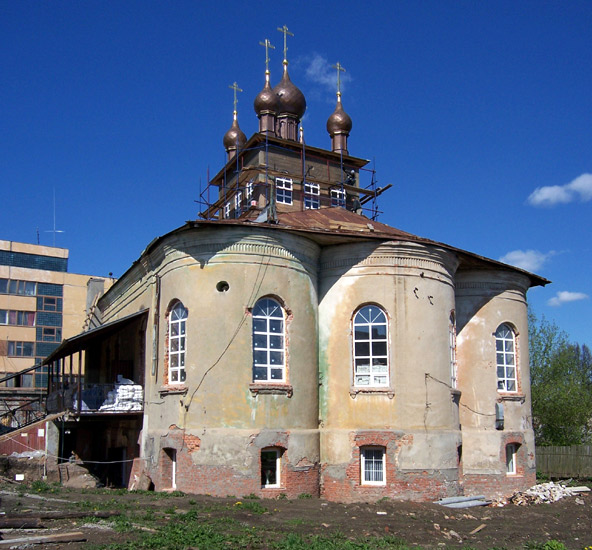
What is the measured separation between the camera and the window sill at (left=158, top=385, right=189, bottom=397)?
19.1 metres

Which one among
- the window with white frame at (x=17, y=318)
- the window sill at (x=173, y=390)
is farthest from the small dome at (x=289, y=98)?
the window with white frame at (x=17, y=318)

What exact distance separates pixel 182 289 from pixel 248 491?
5792 mm

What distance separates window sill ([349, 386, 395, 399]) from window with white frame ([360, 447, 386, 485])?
4.95 ft

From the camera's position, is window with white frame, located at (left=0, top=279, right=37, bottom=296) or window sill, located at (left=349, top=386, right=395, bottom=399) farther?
window with white frame, located at (left=0, top=279, right=37, bottom=296)

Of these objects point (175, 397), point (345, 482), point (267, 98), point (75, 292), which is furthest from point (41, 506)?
point (75, 292)

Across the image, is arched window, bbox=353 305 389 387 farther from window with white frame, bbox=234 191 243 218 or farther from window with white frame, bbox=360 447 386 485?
window with white frame, bbox=234 191 243 218

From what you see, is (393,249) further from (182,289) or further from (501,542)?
(501,542)

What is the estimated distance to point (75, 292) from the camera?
50469 millimetres

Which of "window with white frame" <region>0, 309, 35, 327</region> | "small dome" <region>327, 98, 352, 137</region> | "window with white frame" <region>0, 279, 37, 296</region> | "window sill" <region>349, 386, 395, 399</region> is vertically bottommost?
"window sill" <region>349, 386, 395, 399</region>

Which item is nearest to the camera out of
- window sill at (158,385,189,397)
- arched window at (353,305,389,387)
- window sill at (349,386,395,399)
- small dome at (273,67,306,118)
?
window sill at (158,385,189,397)

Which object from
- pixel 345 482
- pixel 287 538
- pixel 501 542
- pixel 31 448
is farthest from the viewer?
pixel 31 448

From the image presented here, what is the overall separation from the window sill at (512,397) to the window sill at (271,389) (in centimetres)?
797

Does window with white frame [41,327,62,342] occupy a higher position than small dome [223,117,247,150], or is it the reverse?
small dome [223,117,247,150]

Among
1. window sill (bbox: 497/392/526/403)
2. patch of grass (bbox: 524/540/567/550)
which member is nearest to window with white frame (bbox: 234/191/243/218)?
window sill (bbox: 497/392/526/403)
